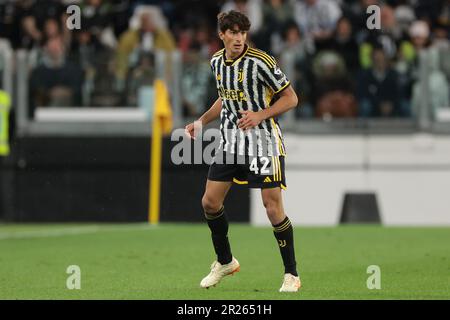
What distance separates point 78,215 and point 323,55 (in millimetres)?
4511

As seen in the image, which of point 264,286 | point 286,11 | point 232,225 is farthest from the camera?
point 286,11

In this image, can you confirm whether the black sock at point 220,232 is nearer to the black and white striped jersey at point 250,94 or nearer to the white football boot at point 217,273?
the white football boot at point 217,273

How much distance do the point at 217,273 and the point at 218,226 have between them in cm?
39

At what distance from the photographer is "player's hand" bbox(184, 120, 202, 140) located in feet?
34.8

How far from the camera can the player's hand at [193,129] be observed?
10.6m

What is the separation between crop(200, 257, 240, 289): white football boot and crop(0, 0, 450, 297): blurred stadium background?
29.3 feet

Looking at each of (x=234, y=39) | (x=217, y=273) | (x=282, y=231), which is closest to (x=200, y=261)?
(x=217, y=273)

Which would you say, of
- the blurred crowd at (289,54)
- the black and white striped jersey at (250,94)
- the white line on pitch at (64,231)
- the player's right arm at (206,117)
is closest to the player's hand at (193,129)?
the player's right arm at (206,117)

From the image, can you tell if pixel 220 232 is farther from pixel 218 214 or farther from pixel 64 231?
pixel 64 231

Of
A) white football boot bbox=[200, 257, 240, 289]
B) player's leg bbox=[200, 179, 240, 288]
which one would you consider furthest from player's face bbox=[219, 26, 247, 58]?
white football boot bbox=[200, 257, 240, 289]

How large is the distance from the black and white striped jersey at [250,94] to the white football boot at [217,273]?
0.99 metres

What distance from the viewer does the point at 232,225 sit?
19.4m
